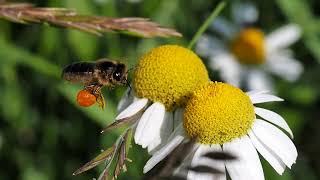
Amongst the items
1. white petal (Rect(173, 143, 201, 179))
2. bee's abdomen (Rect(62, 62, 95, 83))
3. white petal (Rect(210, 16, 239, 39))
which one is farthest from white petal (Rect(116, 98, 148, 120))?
white petal (Rect(210, 16, 239, 39))

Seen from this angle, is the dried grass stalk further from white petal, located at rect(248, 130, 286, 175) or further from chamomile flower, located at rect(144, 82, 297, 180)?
white petal, located at rect(248, 130, 286, 175)

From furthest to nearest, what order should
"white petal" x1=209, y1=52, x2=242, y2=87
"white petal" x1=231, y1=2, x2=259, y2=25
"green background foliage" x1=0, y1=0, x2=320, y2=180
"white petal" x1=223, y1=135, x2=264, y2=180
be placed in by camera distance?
"white petal" x1=209, y1=52, x2=242, y2=87
"white petal" x1=231, y1=2, x2=259, y2=25
"green background foliage" x1=0, y1=0, x2=320, y2=180
"white petal" x1=223, y1=135, x2=264, y2=180

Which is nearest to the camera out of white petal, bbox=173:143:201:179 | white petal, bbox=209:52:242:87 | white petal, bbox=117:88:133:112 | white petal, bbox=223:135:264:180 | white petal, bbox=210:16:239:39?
white petal, bbox=173:143:201:179

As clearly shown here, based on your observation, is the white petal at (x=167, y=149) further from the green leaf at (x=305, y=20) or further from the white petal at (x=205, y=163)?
the green leaf at (x=305, y=20)

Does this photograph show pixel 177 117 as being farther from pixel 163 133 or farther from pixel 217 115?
pixel 217 115

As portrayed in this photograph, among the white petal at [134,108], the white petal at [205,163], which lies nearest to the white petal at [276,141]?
the white petal at [205,163]

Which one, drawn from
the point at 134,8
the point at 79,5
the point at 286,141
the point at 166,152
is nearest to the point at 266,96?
the point at 286,141
